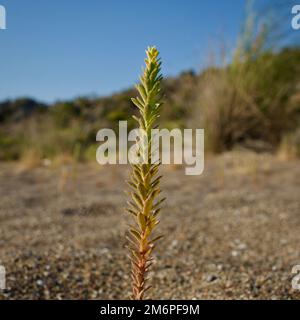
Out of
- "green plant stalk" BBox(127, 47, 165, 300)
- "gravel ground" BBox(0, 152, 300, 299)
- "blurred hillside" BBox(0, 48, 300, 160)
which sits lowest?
"gravel ground" BBox(0, 152, 300, 299)

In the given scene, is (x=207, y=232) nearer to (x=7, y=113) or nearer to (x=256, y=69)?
(x=256, y=69)

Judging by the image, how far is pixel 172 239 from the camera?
2619 mm

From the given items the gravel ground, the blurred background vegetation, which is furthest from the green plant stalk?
the blurred background vegetation

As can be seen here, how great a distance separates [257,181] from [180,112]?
4351 mm

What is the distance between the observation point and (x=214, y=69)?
767cm

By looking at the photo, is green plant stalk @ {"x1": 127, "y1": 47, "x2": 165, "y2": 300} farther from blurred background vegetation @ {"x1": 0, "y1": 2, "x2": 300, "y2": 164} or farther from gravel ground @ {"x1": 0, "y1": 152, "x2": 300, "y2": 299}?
blurred background vegetation @ {"x1": 0, "y1": 2, "x2": 300, "y2": 164}

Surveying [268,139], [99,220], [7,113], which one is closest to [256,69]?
[268,139]

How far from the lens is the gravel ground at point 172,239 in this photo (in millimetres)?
1734

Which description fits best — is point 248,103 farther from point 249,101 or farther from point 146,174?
point 146,174

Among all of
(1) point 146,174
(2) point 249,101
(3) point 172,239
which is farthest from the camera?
(2) point 249,101

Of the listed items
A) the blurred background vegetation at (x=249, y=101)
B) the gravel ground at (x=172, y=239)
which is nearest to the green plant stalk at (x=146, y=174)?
the gravel ground at (x=172, y=239)

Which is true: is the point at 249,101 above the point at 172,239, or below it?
above

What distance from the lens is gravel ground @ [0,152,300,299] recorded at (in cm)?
173

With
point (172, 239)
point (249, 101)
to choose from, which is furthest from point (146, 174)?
point (249, 101)
